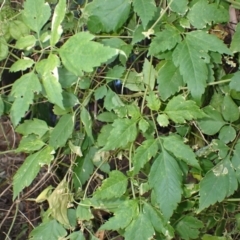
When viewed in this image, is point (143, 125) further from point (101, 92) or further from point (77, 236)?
point (77, 236)

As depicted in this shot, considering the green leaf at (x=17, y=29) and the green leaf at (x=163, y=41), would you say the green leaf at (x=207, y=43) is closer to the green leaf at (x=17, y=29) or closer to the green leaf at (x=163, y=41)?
the green leaf at (x=163, y=41)

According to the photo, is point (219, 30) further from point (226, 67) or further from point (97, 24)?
point (97, 24)

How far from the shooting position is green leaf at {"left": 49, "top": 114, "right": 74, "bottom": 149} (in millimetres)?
1229

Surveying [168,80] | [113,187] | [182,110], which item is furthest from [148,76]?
[113,187]

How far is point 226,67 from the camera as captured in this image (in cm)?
142

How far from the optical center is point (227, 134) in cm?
124

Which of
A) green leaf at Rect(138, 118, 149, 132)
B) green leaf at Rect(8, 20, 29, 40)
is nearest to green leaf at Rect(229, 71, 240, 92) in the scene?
green leaf at Rect(138, 118, 149, 132)

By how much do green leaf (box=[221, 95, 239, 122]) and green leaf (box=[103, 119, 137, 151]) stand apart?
0.92 ft

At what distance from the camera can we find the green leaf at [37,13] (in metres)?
1.04

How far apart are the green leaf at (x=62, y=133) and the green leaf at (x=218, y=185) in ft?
1.22

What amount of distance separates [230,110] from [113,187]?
37cm

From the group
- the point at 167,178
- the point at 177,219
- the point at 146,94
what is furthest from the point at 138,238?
the point at 146,94

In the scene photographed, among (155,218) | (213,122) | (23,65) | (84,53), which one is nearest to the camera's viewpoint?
(84,53)

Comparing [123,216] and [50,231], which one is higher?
[123,216]
